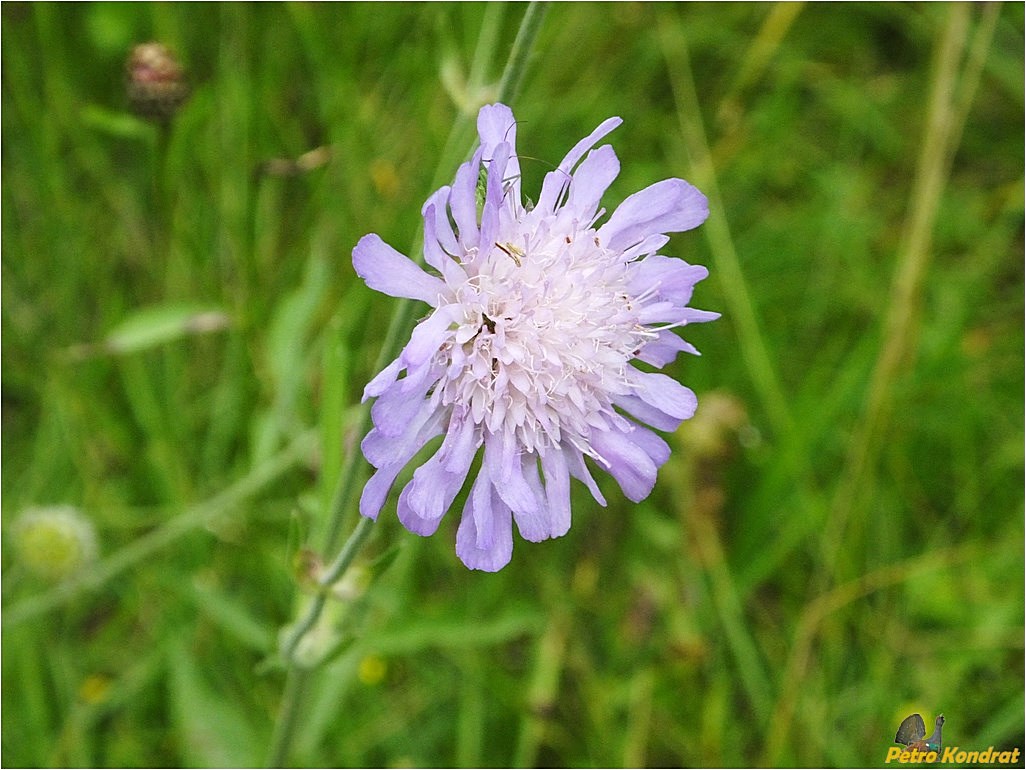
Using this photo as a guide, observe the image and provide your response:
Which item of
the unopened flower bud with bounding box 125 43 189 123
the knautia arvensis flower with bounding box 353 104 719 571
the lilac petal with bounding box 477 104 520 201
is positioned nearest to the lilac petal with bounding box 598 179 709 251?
the knautia arvensis flower with bounding box 353 104 719 571

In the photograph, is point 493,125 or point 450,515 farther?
point 450,515

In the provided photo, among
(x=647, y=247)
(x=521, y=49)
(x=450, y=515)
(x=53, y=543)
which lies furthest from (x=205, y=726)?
(x=521, y=49)

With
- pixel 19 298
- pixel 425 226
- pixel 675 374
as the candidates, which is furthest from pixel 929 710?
pixel 19 298

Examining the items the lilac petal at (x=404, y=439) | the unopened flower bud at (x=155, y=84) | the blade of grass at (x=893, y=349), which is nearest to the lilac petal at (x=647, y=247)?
the lilac petal at (x=404, y=439)

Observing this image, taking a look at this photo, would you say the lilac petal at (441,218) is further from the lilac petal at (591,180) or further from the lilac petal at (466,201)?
the lilac petal at (591,180)

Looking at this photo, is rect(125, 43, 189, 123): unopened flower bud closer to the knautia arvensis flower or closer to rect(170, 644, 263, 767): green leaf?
the knautia arvensis flower

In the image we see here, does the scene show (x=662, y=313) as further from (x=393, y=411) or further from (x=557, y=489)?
(x=393, y=411)
